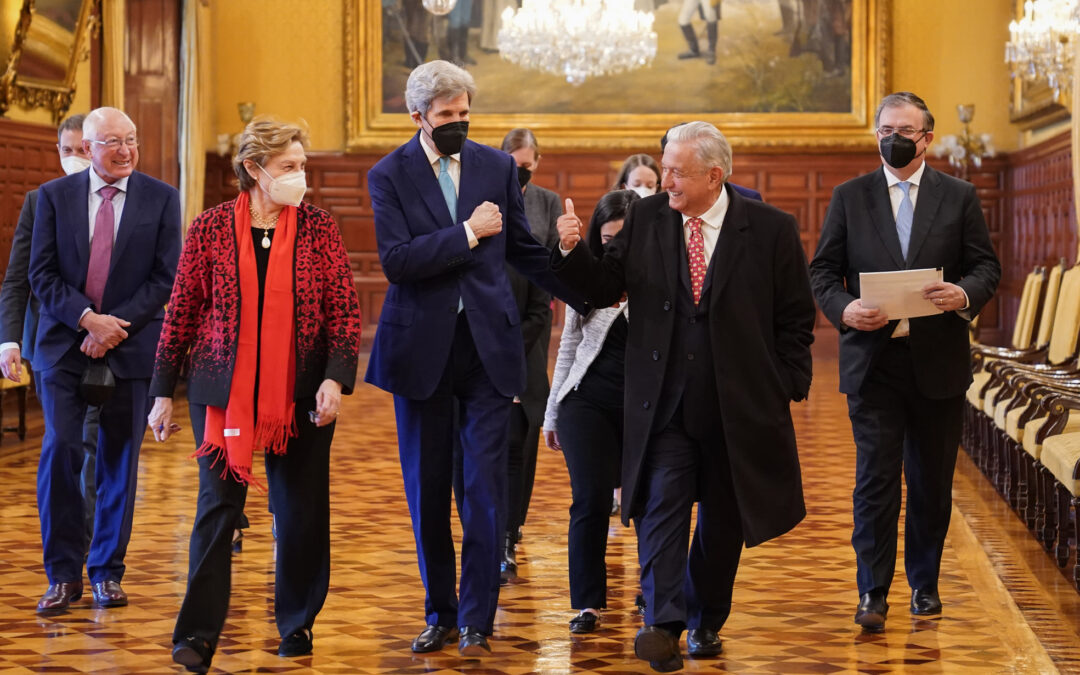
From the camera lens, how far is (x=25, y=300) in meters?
5.06

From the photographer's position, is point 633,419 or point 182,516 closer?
point 633,419

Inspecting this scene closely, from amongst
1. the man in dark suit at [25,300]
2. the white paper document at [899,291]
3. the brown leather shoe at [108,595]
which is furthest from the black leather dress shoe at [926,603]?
the man in dark suit at [25,300]

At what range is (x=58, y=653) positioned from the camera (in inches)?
165

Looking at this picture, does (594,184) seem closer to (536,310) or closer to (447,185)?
(536,310)

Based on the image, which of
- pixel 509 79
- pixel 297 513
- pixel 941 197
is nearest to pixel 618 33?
pixel 509 79

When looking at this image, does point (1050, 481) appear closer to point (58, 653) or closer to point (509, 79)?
point (58, 653)

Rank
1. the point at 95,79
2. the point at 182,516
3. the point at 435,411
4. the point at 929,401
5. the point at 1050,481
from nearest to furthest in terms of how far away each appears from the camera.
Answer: the point at 435,411
the point at 929,401
the point at 1050,481
the point at 182,516
the point at 95,79

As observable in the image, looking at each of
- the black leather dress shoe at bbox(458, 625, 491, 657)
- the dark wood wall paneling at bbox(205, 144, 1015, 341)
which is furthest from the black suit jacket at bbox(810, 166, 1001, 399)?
the dark wood wall paneling at bbox(205, 144, 1015, 341)

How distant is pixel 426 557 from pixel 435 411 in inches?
17.6

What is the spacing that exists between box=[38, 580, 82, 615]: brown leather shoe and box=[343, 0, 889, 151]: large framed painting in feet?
39.3

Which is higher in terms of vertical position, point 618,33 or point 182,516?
point 618,33

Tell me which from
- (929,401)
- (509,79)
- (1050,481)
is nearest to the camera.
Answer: (929,401)

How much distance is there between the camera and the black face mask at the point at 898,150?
462 centimetres

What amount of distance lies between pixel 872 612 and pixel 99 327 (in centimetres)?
276
